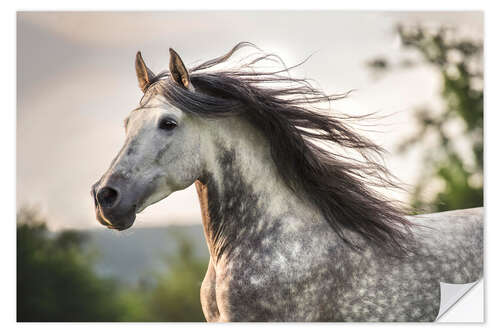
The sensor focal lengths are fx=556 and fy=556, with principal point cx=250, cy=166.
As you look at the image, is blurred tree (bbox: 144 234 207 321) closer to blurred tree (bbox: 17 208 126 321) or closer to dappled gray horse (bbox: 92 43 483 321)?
blurred tree (bbox: 17 208 126 321)

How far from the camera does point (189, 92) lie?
219cm

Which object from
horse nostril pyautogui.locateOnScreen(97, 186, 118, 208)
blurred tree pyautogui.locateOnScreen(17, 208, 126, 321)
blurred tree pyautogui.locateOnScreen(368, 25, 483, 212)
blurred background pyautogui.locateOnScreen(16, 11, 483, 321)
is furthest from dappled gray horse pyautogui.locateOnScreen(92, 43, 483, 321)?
blurred tree pyautogui.locateOnScreen(17, 208, 126, 321)

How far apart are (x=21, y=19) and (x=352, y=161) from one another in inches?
83.8

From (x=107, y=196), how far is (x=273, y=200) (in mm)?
650

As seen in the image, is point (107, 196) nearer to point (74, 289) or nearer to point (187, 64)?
point (187, 64)

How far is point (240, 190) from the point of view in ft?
7.32

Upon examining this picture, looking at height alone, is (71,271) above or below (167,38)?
below

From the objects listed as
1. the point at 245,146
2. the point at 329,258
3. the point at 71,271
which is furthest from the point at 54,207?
the point at 329,258

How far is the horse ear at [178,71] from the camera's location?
2143 mm

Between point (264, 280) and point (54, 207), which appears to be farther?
point (54, 207)

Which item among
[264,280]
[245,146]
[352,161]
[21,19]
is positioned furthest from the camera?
[21,19]

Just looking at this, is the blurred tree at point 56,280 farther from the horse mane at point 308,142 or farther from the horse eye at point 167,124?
the horse mane at point 308,142

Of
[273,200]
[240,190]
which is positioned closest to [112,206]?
[240,190]

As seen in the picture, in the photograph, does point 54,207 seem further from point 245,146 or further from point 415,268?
point 415,268
